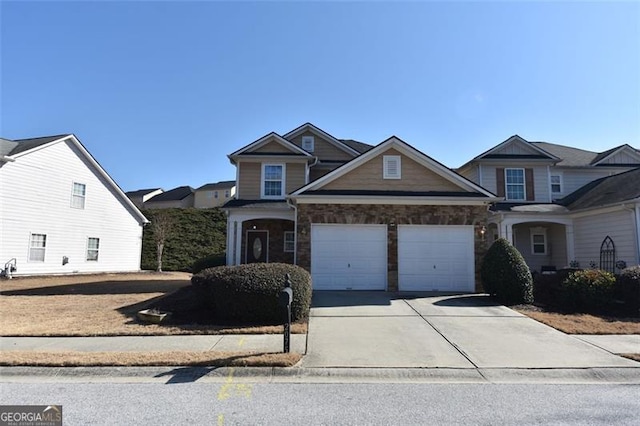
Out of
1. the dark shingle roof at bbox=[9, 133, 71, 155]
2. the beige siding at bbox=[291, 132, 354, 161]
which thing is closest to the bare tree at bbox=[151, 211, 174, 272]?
the dark shingle roof at bbox=[9, 133, 71, 155]

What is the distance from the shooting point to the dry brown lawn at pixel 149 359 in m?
6.24

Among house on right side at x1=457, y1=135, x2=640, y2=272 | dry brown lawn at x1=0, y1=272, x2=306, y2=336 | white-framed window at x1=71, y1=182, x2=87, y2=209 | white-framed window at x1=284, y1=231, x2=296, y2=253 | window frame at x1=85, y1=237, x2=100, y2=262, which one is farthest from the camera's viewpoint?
window frame at x1=85, y1=237, x2=100, y2=262

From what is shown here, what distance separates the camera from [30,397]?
16.8ft

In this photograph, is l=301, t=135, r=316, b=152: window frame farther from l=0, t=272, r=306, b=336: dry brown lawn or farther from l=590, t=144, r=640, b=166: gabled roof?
l=590, t=144, r=640, b=166: gabled roof

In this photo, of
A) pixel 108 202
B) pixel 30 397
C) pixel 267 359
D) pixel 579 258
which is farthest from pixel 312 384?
pixel 108 202

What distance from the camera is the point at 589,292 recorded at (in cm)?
1135

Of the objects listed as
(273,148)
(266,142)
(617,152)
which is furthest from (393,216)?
(617,152)

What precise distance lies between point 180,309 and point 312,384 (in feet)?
19.0

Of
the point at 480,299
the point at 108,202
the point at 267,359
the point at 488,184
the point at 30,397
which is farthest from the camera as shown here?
the point at 108,202

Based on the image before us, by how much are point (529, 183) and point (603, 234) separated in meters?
4.37

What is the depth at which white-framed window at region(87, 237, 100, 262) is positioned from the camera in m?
22.7

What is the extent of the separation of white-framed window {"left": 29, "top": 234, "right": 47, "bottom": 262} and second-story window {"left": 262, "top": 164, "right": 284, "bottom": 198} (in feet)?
36.7

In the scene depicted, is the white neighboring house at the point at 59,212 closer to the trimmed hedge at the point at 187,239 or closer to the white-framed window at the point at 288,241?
the trimmed hedge at the point at 187,239

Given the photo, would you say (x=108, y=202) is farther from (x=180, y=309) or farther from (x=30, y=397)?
(x=30, y=397)
